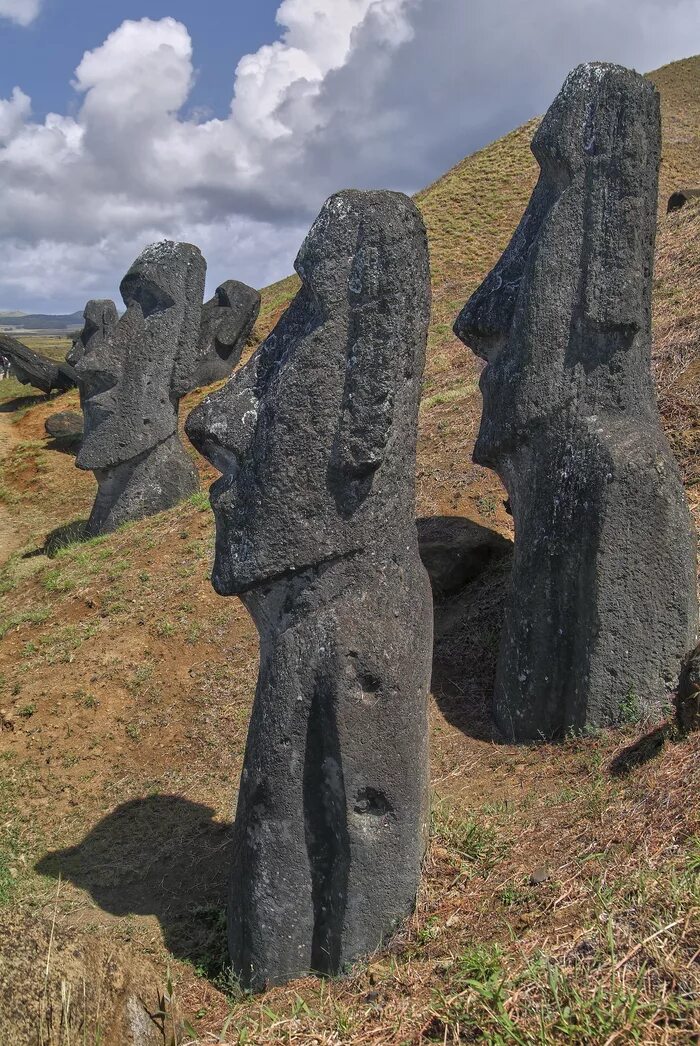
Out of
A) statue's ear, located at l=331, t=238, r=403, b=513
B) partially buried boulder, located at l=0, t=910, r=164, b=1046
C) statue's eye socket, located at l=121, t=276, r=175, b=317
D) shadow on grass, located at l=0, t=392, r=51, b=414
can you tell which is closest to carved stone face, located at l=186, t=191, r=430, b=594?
statue's ear, located at l=331, t=238, r=403, b=513

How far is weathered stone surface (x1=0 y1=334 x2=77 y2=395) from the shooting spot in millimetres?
22656

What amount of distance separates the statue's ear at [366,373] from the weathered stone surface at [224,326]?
1238cm

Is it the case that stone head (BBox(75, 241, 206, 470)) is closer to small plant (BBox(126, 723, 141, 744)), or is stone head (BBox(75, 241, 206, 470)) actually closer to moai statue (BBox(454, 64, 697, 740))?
small plant (BBox(126, 723, 141, 744))

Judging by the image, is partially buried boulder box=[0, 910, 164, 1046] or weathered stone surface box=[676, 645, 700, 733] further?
weathered stone surface box=[676, 645, 700, 733]

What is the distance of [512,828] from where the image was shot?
4.75 meters

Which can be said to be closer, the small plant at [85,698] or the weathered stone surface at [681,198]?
the small plant at [85,698]

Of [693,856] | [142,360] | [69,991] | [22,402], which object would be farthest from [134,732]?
[22,402]

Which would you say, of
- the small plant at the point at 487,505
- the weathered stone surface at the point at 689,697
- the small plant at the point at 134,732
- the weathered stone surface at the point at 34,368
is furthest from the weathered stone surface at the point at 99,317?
the weathered stone surface at the point at 689,697

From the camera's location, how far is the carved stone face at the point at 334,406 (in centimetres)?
377

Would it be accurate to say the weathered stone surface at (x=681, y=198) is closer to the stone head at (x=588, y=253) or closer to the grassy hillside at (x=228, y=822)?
the grassy hillside at (x=228, y=822)

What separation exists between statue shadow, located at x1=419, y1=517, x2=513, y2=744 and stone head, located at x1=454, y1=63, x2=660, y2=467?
1.94 meters

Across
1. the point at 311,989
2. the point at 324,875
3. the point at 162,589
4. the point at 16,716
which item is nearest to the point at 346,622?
the point at 324,875

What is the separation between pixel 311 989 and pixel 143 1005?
2.57 ft

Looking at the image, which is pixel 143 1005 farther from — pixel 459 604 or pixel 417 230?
pixel 459 604
